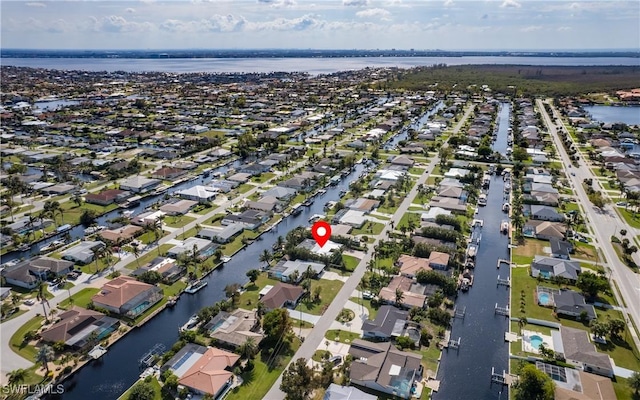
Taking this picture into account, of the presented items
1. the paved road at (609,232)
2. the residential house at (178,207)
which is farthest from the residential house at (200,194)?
the paved road at (609,232)

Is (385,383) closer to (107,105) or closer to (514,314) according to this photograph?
(514,314)

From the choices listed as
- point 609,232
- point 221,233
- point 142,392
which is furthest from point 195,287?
point 609,232

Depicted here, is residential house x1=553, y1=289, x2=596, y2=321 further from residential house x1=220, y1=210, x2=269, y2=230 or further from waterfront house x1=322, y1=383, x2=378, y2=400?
residential house x1=220, y1=210, x2=269, y2=230

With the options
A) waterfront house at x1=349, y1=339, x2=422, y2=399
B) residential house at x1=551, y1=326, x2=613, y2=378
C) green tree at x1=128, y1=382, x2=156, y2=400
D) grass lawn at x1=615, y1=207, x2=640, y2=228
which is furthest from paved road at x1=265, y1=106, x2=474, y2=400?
grass lawn at x1=615, y1=207, x2=640, y2=228

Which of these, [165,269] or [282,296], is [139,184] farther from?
[282,296]

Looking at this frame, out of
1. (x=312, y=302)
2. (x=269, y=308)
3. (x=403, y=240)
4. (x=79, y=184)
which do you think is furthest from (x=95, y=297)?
(x=79, y=184)
